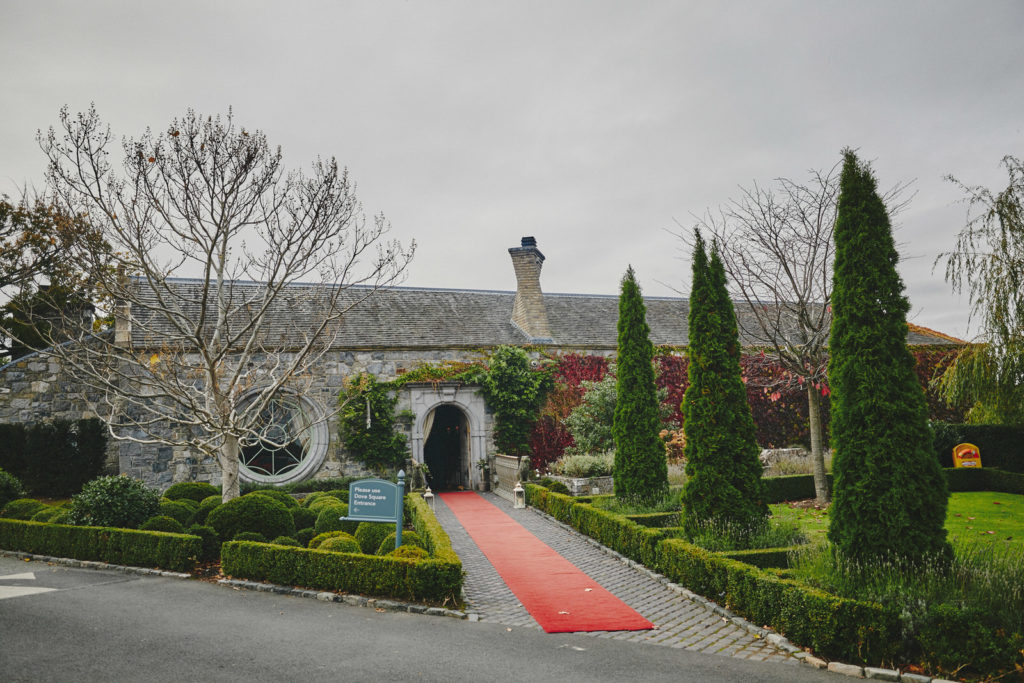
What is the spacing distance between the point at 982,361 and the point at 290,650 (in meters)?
13.9

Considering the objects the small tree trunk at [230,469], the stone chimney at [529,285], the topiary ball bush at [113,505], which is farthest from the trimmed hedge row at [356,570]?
the stone chimney at [529,285]

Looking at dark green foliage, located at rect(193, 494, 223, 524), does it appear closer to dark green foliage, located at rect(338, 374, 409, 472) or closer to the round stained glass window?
the round stained glass window

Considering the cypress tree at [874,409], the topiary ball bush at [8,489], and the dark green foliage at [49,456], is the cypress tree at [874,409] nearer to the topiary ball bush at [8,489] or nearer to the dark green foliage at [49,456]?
the topiary ball bush at [8,489]

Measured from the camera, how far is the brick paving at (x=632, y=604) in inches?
230

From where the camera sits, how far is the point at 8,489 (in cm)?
1234

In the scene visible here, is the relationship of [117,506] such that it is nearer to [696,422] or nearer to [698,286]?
[696,422]

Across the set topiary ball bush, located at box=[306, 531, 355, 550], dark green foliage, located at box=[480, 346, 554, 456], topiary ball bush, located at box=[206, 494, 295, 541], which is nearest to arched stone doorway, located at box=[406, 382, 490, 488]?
dark green foliage, located at box=[480, 346, 554, 456]

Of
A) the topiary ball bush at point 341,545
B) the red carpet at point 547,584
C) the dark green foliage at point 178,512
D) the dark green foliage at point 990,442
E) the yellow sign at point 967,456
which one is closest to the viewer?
the red carpet at point 547,584

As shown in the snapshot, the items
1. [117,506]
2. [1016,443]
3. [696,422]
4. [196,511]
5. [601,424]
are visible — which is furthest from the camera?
[601,424]

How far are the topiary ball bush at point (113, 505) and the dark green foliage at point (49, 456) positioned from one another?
259 inches

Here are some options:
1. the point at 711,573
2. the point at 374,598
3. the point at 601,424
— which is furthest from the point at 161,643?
the point at 601,424

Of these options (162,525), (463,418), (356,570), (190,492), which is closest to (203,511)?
(162,525)

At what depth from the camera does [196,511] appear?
35.6ft

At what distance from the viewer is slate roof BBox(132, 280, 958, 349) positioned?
17.2 m
